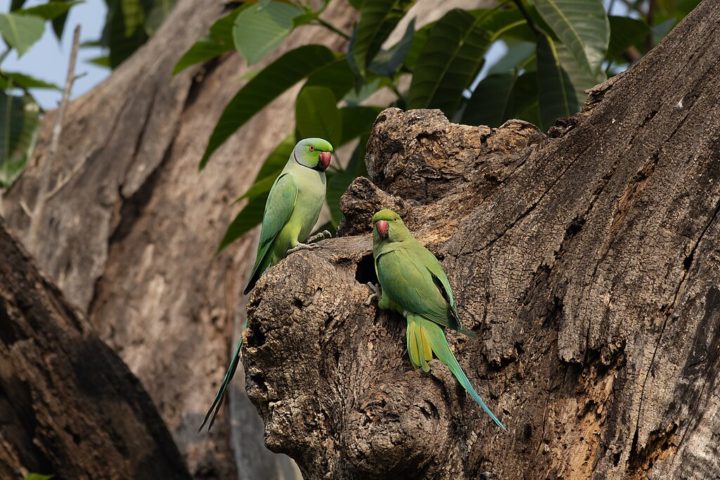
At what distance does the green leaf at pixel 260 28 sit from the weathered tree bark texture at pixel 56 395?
4.71 feet

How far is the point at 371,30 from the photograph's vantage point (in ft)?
15.3

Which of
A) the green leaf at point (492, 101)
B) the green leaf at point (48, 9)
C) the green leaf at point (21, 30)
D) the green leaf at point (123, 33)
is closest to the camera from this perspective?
the green leaf at point (492, 101)

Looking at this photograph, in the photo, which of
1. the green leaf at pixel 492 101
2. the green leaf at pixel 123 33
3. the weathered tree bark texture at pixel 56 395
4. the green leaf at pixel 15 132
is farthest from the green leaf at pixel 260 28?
the green leaf at pixel 123 33

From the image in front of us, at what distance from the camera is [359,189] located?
351cm

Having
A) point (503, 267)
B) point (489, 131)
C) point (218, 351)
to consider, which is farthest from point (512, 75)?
point (218, 351)

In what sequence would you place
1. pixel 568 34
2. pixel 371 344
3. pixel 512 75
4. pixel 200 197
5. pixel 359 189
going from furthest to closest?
pixel 200 197, pixel 512 75, pixel 568 34, pixel 359 189, pixel 371 344

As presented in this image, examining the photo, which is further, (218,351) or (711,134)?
(218,351)

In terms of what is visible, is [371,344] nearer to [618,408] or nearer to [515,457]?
[515,457]

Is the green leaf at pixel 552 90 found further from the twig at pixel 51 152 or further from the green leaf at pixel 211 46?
the twig at pixel 51 152

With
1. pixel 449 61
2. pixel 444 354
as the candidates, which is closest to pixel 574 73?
pixel 449 61

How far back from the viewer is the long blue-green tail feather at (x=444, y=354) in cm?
275

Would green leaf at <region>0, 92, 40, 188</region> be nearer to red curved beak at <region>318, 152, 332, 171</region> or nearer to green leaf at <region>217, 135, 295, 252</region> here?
green leaf at <region>217, 135, 295, 252</region>

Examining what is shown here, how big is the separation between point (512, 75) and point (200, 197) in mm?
3192

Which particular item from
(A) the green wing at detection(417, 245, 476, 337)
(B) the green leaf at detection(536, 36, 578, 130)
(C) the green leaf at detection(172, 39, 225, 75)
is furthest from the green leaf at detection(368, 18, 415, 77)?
(A) the green wing at detection(417, 245, 476, 337)
